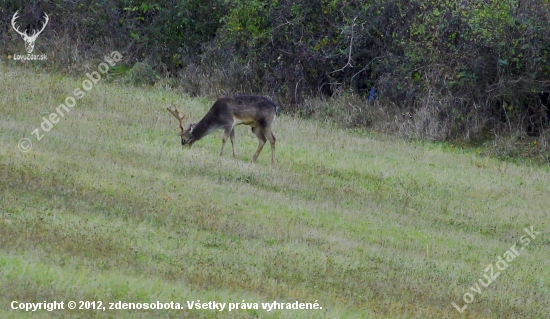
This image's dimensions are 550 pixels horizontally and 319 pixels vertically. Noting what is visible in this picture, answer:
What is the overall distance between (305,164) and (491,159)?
6.06 m

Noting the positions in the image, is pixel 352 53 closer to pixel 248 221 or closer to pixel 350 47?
pixel 350 47

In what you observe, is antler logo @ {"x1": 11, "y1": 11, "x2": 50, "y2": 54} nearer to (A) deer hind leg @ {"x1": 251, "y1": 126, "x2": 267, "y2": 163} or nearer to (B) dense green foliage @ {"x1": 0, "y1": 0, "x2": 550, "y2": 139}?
(B) dense green foliage @ {"x1": 0, "y1": 0, "x2": 550, "y2": 139}

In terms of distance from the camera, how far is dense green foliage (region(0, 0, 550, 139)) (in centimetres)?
2459

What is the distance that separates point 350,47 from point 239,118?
29.6ft

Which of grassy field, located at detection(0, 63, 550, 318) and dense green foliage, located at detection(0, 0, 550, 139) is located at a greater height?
dense green foliage, located at detection(0, 0, 550, 139)

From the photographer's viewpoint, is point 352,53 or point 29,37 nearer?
point 352,53

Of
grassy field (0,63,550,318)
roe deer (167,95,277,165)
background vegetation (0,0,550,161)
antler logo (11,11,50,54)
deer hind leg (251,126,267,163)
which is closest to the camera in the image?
grassy field (0,63,550,318)

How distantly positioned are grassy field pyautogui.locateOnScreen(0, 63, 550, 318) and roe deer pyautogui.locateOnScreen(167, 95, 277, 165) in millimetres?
375

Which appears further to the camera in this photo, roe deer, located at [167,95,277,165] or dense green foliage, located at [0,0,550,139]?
dense green foliage, located at [0,0,550,139]

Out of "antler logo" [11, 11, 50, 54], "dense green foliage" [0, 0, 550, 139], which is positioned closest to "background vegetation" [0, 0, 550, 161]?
"dense green foliage" [0, 0, 550, 139]

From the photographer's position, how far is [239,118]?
1802cm

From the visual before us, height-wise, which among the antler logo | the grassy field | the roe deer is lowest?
the grassy field

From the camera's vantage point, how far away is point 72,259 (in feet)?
34.5

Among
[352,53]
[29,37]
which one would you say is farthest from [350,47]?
[29,37]
